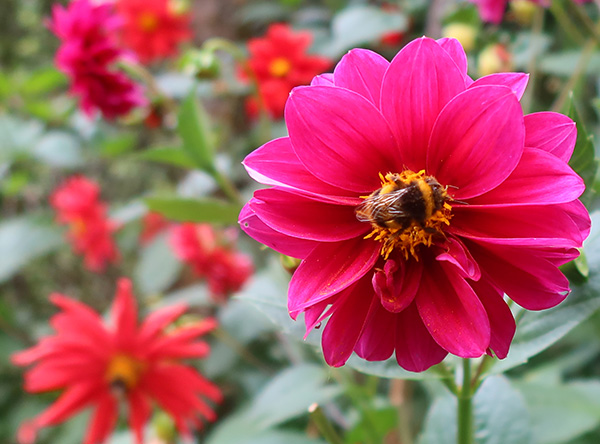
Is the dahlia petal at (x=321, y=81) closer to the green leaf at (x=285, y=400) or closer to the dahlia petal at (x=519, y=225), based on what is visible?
the dahlia petal at (x=519, y=225)

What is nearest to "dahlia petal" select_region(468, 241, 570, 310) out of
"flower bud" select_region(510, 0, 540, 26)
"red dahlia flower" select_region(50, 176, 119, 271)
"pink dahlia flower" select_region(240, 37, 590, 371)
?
"pink dahlia flower" select_region(240, 37, 590, 371)

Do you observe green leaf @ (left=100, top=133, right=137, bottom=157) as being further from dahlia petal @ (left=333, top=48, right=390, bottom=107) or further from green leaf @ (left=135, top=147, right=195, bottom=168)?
dahlia petal @ (left=333, top=48, right=390, bottom=107)

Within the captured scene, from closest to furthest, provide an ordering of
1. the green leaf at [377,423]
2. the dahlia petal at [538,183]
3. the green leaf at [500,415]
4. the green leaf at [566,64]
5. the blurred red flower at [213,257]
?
the dahlia petal at [538,183], the green leaf at [500,415], the green leaf at [377,423], the green leaf at [566,64], the blurred red flower at [213,257]

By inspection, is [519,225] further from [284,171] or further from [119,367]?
[119,367]

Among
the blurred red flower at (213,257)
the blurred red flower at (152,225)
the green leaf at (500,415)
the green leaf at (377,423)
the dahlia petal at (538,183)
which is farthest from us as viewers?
the blurred red flower at (152,225)

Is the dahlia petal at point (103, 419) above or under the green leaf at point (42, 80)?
under

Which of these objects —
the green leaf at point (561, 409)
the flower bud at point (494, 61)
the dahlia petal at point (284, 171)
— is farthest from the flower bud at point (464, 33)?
the dahlia petal at point (284, 171)

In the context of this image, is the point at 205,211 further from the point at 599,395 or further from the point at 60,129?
the point at 60,129
